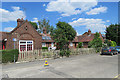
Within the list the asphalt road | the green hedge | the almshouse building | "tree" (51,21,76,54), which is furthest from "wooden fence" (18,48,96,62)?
the almshouse building

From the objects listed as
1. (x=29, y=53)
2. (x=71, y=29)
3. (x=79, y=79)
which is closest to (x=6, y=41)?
(x=29, y=53)

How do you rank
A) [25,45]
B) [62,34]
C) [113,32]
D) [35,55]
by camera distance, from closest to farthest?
[35,55], [62,34], [25,45], [113,32]

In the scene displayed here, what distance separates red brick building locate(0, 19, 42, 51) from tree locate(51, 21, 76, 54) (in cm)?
537

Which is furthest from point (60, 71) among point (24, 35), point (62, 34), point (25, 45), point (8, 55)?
point (24, 35)

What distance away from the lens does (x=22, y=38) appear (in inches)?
661

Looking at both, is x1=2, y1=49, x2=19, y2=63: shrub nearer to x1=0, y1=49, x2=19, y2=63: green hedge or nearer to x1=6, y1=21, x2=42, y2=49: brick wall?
x1=0, y1=49, x2=19, y2=63: green hedge

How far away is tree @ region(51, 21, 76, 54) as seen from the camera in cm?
1392

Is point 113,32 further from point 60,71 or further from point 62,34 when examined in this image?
point 60,71

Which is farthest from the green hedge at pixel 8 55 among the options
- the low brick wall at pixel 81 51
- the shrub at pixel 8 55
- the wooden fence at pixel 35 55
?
the low brick wall at pixel 81 51

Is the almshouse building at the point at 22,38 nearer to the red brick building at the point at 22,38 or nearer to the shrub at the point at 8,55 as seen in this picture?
the red brick building at the point at 22,38

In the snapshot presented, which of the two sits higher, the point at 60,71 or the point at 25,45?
the point at 25,45

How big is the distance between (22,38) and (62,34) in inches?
289

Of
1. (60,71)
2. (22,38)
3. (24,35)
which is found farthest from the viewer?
(24,35)

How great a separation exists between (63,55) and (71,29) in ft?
13.2
